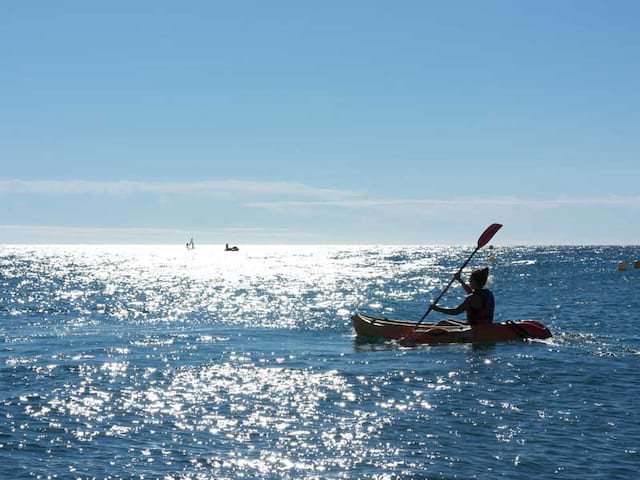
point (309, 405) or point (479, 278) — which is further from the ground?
point (479, 278)

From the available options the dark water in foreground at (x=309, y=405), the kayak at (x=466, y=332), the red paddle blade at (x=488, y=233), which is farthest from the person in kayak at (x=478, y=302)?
the red paddle blade at (x=488, y=233)

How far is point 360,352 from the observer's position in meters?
24.9

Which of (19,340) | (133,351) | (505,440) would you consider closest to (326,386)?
(505,440)

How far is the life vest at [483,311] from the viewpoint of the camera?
83.7ft

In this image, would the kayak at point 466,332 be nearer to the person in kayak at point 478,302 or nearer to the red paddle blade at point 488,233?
the person in kayak at point 478,302

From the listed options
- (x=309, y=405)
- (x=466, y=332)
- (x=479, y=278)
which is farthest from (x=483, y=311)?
(x=309, y=405)

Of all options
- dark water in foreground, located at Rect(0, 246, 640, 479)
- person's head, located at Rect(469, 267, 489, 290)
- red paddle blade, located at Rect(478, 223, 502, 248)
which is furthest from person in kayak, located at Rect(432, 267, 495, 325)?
red paddle blade, located at Rect(478, 223, 502, 248)

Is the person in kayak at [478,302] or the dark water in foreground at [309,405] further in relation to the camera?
the person in kayak at [478,302]

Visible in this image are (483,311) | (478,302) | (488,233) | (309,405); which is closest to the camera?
(309,405)

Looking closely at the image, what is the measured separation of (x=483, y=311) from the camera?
84.5ft

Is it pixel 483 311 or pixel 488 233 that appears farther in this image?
pixel 488 233


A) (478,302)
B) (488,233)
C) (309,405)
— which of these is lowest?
(309,405)

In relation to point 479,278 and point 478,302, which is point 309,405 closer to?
point 479,278

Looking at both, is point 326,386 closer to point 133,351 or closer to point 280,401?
point 280,401
